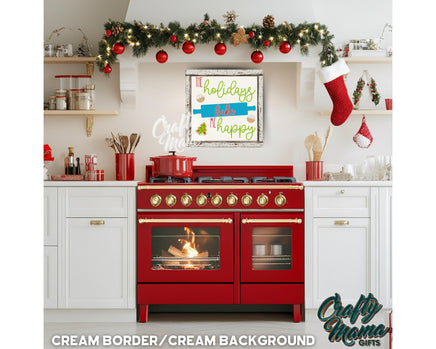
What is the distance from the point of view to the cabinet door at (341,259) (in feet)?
11.0

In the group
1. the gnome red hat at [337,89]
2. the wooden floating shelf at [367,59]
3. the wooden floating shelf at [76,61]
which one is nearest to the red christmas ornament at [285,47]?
the gnome red hat at [337,89]

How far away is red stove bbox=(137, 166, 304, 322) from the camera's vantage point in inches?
131

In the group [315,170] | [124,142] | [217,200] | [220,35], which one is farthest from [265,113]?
[124,142]

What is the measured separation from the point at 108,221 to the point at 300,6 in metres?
1.96

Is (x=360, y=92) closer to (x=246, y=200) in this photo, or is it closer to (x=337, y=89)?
(x=337, y=89)

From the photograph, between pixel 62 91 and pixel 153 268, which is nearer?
pixel 153 268

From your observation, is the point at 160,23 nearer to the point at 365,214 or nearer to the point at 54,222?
the point at 54,222

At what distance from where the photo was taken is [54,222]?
3.33m

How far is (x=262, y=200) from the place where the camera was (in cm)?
335

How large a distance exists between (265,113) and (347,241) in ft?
3.84
